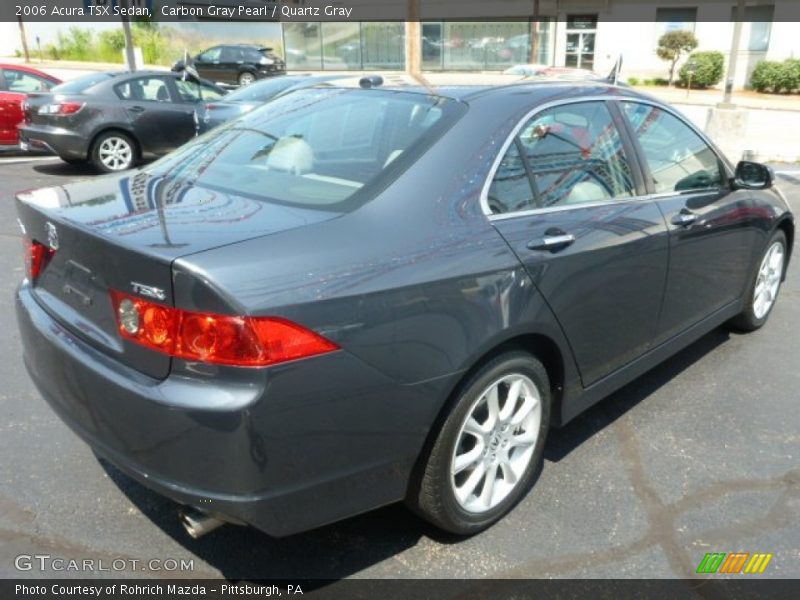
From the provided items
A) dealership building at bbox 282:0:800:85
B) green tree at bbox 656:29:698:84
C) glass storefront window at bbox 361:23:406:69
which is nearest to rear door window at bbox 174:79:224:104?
dealership building at bbox 282:0:800:85

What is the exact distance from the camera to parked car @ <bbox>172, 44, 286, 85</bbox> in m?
25.4

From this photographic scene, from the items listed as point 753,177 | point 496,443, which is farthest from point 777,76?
point 496,443

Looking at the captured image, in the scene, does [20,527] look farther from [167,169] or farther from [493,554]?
[493,554]

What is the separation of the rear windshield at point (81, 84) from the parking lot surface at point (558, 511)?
23.9 ft

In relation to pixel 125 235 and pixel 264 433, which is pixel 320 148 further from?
pixel 264 433

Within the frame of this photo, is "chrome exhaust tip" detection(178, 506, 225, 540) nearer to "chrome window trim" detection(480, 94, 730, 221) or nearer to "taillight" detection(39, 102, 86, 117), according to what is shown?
"chrome window trim" detection(480, 94, 730, 221)

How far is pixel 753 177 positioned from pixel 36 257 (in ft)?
12.2

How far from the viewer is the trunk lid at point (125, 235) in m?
2.06

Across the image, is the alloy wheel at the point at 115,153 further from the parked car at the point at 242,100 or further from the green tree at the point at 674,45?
the green tree at the point at 674,45

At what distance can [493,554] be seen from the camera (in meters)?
2.63

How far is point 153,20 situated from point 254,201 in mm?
41208

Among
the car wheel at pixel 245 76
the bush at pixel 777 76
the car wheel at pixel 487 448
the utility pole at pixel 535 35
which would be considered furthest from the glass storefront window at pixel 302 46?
the car wheel at pixel 487 448

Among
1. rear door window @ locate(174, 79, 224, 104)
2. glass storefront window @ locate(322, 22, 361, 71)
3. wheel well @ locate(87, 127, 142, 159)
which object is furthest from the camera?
glass storefront window @ locate(322, 22, 361, 71)

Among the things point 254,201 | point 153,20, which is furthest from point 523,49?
point 254,201
